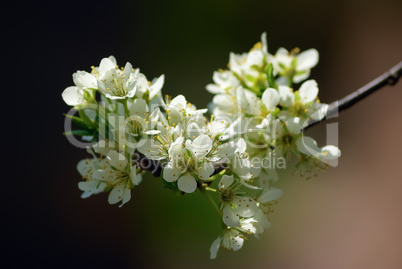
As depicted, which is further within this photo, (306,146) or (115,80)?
(306,146)

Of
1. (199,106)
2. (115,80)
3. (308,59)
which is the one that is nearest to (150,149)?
(115,80)

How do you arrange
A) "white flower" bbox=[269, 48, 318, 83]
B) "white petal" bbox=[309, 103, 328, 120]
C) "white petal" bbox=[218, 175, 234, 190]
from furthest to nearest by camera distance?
"white flower" bbox=[269, 48, 318, 83] < "white petal" bbox=[309, 103, 328, 120] < "white petal" bbox=[218, 175, 234, 190]

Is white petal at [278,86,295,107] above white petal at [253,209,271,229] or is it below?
above

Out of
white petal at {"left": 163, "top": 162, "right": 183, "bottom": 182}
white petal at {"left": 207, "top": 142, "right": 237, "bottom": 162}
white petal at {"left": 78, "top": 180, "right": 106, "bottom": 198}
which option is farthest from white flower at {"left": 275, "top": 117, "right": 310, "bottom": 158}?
white petal at {"left": 78, "top": 180, "right": 106, "bottom": 198}

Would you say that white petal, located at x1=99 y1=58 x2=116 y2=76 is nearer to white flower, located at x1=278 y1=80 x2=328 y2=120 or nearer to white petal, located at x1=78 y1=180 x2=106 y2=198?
white petal, located at x1=78 y1=180 x2=106 y2=198

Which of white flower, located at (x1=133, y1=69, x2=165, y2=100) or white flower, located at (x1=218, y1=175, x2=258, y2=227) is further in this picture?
white flower, located at (x1=133, y1=69, x2=165, y2=100)

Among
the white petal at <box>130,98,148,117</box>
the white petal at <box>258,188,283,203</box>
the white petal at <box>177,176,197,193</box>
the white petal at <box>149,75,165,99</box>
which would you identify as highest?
the white petal at <box>149,75,165,99</box>

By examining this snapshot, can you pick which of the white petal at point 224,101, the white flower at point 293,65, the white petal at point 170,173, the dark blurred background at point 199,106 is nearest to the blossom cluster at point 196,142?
the white petal at point 170,173

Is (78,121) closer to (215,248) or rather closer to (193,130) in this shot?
(193,130)
